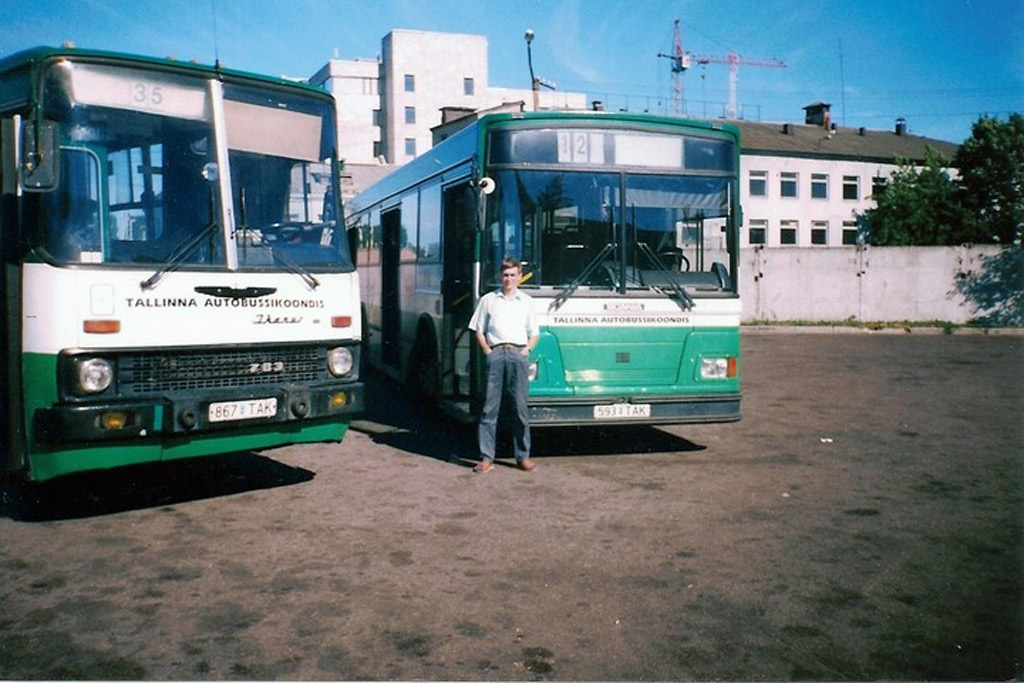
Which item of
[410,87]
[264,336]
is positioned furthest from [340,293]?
[410,87]

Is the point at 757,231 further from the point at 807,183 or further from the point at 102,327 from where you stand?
the point at 102,327

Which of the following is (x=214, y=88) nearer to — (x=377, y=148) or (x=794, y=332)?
(x=794, y=332)

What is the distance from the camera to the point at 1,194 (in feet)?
20.8

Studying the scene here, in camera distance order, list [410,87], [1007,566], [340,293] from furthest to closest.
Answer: [410,87]
[340,293]
[1007,566]

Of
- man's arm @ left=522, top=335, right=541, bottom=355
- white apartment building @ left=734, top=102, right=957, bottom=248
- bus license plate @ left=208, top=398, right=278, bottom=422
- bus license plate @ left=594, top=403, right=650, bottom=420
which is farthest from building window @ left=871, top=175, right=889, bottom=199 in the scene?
bus license plate @ left=208, top=398, right=278, bottom=422

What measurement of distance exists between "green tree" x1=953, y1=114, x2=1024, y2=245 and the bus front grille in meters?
52.5

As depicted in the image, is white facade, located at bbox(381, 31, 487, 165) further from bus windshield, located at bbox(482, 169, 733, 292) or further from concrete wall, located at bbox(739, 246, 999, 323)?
bus windshield, located at bbox(482, 169, 733, 292)

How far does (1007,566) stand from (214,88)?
20.4ft

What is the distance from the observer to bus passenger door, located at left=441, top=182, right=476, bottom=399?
9.52 meters

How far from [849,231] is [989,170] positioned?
900 centimetres

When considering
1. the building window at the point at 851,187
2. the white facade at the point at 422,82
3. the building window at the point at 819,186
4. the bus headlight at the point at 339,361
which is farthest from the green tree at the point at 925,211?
the bus headlight at the point at 339,361

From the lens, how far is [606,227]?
8727mm

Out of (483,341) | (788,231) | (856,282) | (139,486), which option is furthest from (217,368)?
(788,231)

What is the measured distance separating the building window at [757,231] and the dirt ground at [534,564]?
49.5 meters
